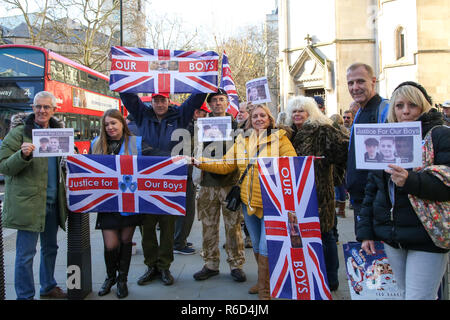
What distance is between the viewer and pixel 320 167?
3.74 metres

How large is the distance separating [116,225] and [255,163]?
5.31 feet

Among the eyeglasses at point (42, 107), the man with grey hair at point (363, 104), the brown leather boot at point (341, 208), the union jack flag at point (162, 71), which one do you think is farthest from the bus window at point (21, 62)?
the man with grey hair at point (363, 104)

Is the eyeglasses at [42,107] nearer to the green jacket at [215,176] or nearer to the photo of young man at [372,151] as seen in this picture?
the green jacket at [215,176]

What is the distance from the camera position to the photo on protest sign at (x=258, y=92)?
205 inches

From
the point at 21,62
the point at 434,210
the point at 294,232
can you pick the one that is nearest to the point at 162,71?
the point at 294,232

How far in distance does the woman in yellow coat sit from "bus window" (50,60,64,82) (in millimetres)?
10700

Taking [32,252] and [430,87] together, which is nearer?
[32,252]

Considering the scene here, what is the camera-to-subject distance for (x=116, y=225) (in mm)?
3938

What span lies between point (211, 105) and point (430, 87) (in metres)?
16.2

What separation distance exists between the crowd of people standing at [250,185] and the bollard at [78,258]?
0.15 meters

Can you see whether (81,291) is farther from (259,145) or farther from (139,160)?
(259,145)

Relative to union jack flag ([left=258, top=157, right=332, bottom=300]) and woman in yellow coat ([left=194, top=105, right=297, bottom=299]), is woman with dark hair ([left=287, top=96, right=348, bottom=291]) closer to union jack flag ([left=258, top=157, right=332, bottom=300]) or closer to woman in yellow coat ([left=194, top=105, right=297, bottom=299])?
woman in yellow coat ([left=194, top=105, right=297, bottom=299])

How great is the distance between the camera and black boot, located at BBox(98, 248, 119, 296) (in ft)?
12.9

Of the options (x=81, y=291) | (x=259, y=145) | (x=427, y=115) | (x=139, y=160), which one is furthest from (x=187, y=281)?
(x=427, y=115)
